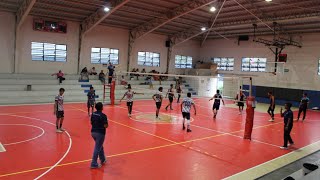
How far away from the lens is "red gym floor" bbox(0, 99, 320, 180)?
775cm

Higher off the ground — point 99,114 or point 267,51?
point 267,51

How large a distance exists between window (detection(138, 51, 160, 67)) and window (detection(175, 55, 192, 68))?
3057mm

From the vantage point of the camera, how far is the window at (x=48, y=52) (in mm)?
25047

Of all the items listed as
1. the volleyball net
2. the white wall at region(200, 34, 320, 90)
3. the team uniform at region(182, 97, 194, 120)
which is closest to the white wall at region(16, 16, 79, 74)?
the volleyball net

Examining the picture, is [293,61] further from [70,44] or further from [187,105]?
[70,44]

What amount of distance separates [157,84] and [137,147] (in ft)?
68.3

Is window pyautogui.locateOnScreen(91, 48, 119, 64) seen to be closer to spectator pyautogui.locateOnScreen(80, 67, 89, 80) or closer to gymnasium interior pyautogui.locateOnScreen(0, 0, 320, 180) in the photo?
gymnasium interior pyautogui.locateOnScreen(0, 0, 320, 180)

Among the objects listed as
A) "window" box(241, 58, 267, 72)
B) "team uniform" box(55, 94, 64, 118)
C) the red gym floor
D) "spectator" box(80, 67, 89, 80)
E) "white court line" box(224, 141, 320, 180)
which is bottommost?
"white court line" box(224, 141, 320, 180)

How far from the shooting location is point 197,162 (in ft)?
29.2

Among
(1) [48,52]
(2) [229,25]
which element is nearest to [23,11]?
(1) [48,52]

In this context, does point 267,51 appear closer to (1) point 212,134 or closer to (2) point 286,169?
(1) point 212,134

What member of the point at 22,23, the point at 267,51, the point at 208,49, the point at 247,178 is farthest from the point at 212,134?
the point at 208,49

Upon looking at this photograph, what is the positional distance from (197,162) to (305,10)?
755 inches

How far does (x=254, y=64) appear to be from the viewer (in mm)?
31906
